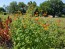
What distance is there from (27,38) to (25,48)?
0.29 m

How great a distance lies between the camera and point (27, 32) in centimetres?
673

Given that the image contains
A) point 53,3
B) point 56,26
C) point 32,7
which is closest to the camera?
point 32,7

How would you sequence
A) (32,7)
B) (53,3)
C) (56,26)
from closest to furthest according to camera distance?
(32,7)
(56,26)
(53,3)

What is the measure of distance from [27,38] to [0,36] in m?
2.87

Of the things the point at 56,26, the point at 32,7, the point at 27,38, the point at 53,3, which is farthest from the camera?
the point at 53,3

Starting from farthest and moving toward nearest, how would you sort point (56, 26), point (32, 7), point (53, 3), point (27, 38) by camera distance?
point (53, 3) → point (56, 26) → point (32, 7) → point (27, 38)

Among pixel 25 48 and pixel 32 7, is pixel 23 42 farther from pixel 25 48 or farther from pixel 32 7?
pixel 32 7

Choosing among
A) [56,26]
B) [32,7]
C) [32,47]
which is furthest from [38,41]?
[56,26]

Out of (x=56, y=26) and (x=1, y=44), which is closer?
(x=1, y=44)

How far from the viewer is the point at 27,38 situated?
6.63 m

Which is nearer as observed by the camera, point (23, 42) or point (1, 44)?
point (23, 42)

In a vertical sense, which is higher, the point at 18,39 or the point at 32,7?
the point at 32,7

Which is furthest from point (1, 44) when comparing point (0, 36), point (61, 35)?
point (61, 35)

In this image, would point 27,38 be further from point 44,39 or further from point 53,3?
point 53,3
